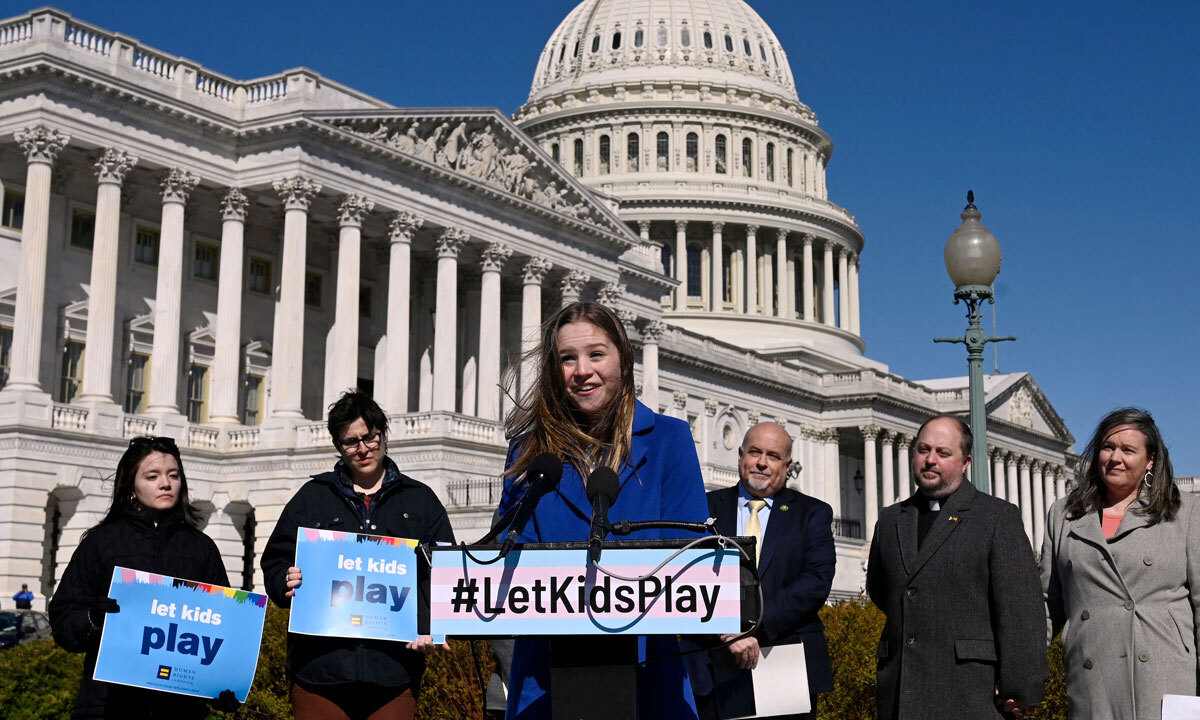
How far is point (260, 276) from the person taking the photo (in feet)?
157

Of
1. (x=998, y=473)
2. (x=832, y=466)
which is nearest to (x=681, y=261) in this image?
(x=832, y=466)

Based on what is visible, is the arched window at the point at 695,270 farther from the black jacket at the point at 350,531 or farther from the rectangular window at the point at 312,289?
the black jacket at the point at 350,531

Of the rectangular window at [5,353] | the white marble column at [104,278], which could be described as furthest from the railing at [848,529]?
the rectangular window at [5,353]

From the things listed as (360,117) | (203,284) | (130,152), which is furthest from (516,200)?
(130,152)

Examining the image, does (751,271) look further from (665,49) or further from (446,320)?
(446,320)

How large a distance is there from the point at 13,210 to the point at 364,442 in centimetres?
3645

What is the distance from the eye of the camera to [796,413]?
3147 inches

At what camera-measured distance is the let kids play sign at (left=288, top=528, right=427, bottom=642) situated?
7492mm

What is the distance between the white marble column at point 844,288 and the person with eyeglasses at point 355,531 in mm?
94367

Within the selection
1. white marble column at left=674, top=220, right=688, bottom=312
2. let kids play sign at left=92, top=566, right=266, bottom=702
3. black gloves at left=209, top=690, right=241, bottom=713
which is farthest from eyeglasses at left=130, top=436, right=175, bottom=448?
white marble column at left=674, top=220, right=688, bottom=312

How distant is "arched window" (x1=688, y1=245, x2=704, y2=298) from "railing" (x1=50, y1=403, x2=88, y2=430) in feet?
200

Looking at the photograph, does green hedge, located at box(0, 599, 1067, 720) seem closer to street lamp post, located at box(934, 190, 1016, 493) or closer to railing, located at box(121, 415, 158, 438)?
street lamp post, located at box(934, 190, 1016, 493)

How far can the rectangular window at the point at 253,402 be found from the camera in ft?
154

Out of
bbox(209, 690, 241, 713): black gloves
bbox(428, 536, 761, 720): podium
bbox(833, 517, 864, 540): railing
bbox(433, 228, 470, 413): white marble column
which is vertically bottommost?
bbox(209, 690, 241, 713): black gloves
